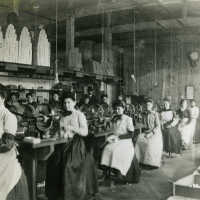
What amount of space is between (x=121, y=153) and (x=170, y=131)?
167cm

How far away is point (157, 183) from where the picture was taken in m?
4.30

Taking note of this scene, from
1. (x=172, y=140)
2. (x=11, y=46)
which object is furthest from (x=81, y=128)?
(x=172, y=140)

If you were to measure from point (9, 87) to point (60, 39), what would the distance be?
3.92m

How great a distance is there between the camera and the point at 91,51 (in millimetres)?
8328

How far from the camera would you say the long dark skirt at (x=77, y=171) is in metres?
3.35

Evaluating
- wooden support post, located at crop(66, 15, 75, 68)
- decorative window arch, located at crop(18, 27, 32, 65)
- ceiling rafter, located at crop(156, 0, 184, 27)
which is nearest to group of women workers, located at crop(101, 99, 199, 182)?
ceiling rafter, located at crop(156, 0, 184, 27)

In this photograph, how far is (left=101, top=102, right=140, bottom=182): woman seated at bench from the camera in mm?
4207

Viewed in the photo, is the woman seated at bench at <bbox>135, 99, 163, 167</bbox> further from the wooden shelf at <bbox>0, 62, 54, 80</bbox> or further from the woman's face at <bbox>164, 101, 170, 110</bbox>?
the wooden shelf at <bbox>0, 62, 54, 80</bbox>

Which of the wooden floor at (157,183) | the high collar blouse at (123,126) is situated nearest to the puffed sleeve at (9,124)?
the wooden floor at (157,183)

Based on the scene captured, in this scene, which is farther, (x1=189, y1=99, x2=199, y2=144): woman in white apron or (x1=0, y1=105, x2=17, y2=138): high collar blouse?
(x1=189, y1=99, x2=199, y2=144): woman in white apron

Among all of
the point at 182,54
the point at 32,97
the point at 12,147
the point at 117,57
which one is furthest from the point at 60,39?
the point at 12,147

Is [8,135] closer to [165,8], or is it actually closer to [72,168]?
[72,168]

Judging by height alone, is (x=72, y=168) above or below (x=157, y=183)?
above

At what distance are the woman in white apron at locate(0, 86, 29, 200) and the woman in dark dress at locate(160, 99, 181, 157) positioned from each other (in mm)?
3009
